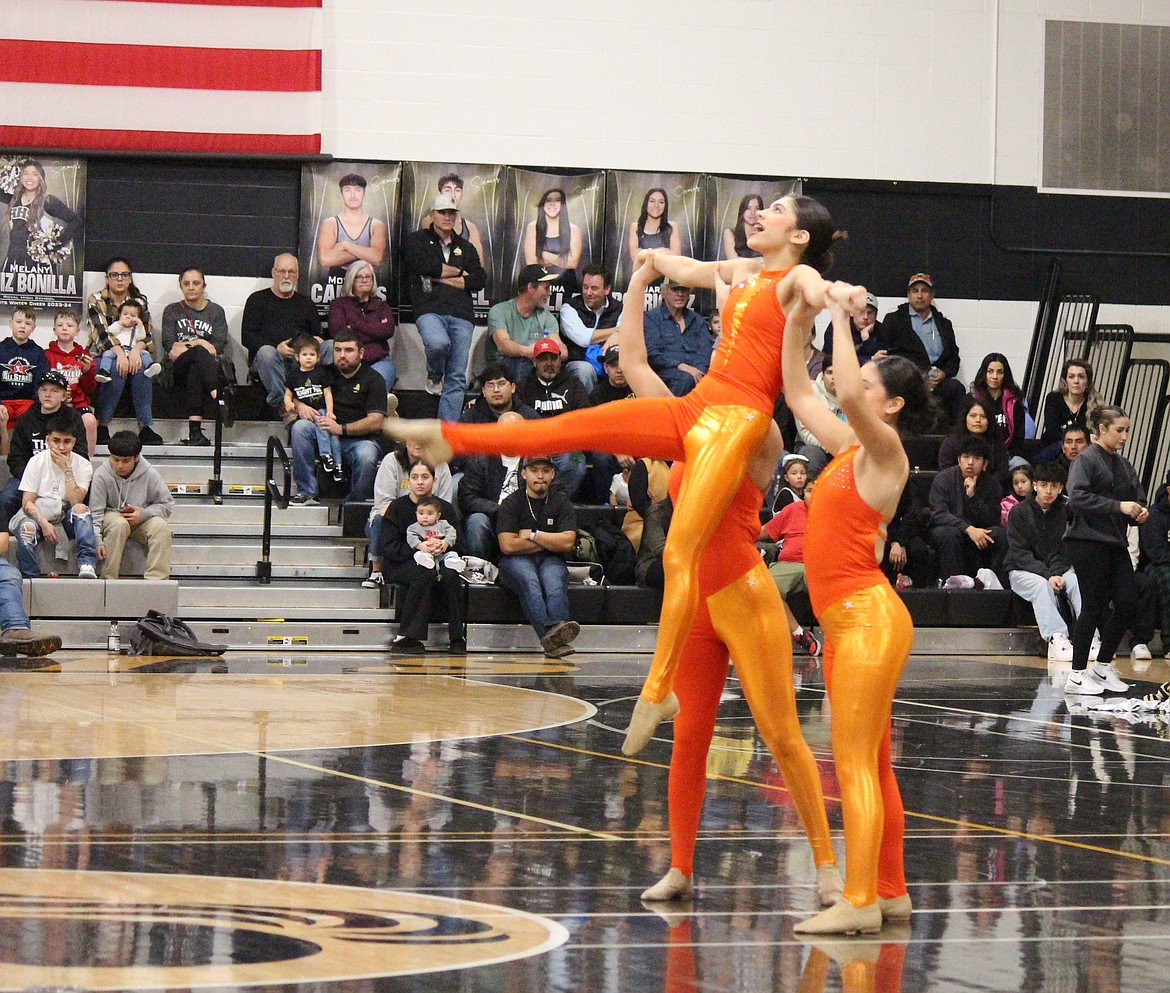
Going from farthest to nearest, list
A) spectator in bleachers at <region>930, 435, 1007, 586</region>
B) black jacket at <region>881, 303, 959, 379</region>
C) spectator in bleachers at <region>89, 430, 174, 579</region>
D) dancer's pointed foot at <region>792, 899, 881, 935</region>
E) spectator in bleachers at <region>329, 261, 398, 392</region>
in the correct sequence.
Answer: black jacket at <region>881, 303, 959, 379</region> → spectator in bleachers at <region>329, 261, 398, 392</region> → spectator in bleachers at <region>930, 435, 1007, 586</region> → spectator in bleachers at <region>89, 430, 174, 579</region> → dancer's pointed foot at <region>792, 899, 881, 935</region>

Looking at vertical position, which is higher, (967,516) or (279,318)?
(279,318)

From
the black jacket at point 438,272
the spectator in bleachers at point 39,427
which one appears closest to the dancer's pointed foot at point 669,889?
the spectator in bleachers at point 39,427

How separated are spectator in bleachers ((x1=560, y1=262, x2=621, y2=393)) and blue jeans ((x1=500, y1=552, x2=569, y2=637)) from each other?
271 cm

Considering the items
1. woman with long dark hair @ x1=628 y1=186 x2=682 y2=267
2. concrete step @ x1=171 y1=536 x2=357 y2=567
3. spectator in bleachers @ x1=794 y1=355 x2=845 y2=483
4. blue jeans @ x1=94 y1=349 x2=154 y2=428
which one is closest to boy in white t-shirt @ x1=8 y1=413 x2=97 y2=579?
concrete step @ x1=171 y1=536 x2=357 y2=567

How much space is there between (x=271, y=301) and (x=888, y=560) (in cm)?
522

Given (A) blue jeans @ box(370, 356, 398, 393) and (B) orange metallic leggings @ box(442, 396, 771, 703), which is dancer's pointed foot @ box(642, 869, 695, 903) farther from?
(A) blue jeans @ box(370, 356, 398, 393)

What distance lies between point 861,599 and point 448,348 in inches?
354

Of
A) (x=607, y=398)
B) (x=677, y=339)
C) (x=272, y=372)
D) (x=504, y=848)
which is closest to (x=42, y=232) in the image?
(x=272, y=372)

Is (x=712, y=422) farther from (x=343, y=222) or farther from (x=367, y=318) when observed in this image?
(x=343, y=222)

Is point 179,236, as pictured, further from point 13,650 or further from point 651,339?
point 13,650

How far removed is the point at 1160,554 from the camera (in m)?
11.6

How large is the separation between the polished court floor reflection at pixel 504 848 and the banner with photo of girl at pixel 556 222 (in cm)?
594

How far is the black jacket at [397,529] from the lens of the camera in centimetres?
1061

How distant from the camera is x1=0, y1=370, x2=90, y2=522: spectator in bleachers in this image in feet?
35.4
